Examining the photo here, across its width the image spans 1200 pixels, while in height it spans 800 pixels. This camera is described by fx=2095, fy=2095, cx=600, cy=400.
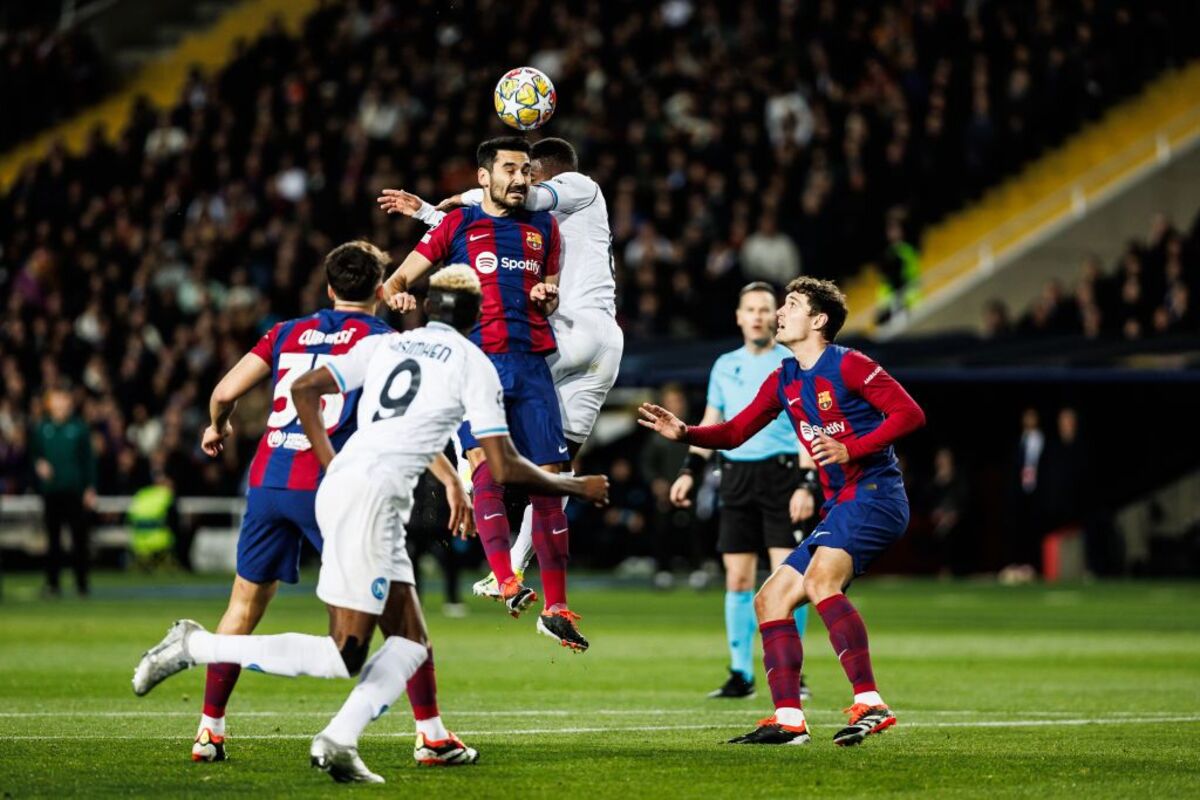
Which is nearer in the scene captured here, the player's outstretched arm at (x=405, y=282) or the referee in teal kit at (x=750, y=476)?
the player's outstretched arm at (x=405, y=282)

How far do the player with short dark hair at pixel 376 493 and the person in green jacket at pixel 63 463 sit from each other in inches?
607

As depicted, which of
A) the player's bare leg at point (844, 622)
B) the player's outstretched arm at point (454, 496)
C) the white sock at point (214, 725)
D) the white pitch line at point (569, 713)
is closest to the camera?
the player's outstretched arm at point (454, 496)

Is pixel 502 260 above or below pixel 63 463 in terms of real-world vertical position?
above

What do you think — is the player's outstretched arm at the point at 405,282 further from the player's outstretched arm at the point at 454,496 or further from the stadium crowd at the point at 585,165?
the stadium crowd at the point at 585,165

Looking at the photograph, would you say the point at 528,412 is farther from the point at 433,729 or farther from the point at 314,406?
the point at 314,406

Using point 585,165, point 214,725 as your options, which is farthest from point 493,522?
point 585,165

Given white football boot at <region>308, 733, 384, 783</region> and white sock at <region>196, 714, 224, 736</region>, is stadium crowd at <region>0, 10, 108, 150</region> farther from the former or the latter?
white football boot at <region>308, 733, 384, 783</region>

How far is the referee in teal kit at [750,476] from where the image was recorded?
43.2 feet

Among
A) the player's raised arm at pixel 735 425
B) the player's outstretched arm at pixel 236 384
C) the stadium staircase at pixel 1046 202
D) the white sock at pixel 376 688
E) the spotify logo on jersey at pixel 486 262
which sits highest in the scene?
the stadium staircase at pixel 1046 202

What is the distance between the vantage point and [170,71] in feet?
132

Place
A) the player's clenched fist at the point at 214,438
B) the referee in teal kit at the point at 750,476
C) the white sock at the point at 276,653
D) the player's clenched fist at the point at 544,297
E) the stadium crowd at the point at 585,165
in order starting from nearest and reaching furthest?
the white sock at the point at 276,653 → the player's clenched fist at the point at 214,438 → the player's clenched fist at the point at 544,297 → the referee in teal kit at the point at 750,476 → the stadium crowd at the point at 585,165

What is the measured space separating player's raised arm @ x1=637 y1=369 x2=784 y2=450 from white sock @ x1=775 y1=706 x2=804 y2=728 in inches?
52.5

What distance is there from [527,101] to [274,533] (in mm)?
2986

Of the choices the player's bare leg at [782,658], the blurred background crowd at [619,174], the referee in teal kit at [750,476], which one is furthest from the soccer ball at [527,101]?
the blurred background crowd at [619,174]
